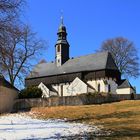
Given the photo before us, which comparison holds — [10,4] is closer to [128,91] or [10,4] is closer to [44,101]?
[44,101]

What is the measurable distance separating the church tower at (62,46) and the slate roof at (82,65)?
1509mm

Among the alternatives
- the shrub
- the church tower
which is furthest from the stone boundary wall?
the church tower

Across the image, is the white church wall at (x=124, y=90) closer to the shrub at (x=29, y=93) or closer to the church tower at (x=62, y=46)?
the church tower at (x=62, y=46)

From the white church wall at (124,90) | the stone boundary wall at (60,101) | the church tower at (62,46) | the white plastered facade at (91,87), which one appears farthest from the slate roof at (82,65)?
the stone boundary wall at (60,101)

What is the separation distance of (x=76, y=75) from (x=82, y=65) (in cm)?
239

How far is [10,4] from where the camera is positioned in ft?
71.4

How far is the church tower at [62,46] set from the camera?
8781 centimetres

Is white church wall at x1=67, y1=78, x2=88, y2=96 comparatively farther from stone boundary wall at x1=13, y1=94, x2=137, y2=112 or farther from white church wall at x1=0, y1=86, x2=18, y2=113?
white church wall at x1=0, y1=86, x2=18, y2=113

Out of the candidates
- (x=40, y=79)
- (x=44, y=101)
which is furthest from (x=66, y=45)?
(x=44, y=101)

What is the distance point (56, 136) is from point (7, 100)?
31566mm

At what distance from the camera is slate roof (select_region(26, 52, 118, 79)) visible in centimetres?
7688

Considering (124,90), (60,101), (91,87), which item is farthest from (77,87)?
(60,101)

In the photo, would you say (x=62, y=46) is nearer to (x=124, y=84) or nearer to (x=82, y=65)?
(x=82, y=65)

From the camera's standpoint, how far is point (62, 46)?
88.3 metres
